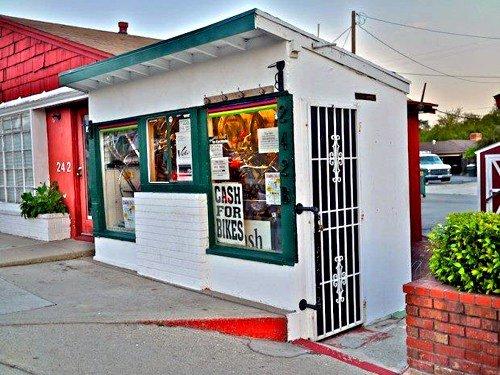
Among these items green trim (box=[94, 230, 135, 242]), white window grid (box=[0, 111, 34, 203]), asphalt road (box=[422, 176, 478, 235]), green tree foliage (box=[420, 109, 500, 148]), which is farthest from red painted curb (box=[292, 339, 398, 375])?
green tree foliage (box=[420, 109, 500, 148])

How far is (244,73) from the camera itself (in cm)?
580

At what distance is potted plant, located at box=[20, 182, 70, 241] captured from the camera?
955 cm

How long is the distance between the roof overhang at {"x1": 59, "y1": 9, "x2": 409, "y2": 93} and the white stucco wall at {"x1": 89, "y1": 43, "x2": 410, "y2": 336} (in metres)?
0.09

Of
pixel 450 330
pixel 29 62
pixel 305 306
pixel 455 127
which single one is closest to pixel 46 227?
pixel 29 62

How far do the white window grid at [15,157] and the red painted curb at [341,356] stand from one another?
6.87 m

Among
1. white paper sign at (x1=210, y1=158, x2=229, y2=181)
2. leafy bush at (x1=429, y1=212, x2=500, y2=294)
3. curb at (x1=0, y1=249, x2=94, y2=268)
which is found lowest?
curb at (x1=0, y1=249, x2=94, y2=268)

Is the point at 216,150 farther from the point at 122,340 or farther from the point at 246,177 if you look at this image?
the point at 122,340

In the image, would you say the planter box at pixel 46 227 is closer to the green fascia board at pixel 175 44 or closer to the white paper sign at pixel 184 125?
the green fascia board at pixel 175 44

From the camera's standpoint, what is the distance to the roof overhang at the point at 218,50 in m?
5.15

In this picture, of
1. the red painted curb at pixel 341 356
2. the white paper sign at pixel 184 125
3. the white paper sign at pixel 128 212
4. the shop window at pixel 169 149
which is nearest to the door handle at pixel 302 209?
the red painted curb at pixel 341 356

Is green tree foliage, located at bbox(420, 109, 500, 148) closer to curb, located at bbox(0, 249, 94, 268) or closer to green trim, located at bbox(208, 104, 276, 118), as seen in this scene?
curb, located at bbox(0, 249, 94, 268)

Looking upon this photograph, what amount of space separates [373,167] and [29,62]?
7.46 meters

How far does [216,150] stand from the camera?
6.30 meters

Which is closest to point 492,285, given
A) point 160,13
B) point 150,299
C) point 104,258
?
point 150,299
